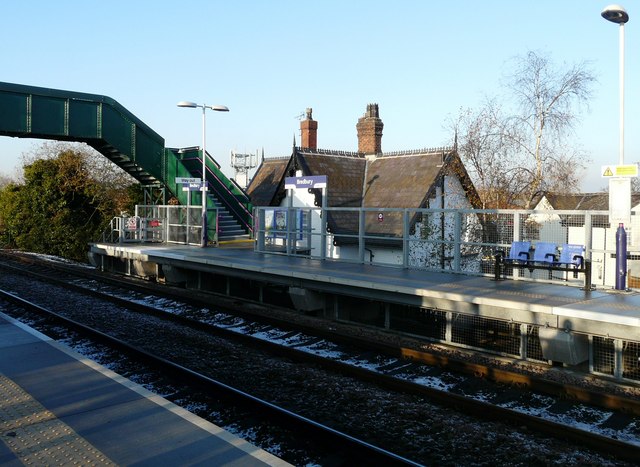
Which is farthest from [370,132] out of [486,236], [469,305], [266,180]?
[469,305]

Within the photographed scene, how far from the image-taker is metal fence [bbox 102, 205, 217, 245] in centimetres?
2289

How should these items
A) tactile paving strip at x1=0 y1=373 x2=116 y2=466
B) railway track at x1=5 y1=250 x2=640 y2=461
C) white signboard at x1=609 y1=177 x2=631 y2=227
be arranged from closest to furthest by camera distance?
tactile paving strip at x1=0 y1=373 x2=116 y2=466, railway track at x1=5 y1=250 x2=640 y2=461, white signboard at x1=609 y1=177 x2=631 y2=227

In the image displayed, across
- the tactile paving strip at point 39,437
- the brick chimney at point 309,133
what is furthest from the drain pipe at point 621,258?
the brick chimney at point 309,133

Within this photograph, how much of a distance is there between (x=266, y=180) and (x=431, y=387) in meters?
31.0

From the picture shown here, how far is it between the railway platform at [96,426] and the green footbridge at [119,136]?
15427mm

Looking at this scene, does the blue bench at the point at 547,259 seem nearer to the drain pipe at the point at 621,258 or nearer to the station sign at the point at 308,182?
the drain pipe at the point at 621,258

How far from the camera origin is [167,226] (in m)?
24.2

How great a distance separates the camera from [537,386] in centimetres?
779

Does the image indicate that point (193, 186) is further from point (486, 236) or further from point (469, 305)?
point (469, 305)

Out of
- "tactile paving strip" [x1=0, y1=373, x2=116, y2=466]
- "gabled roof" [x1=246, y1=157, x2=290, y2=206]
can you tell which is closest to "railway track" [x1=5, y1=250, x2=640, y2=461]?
"tactile paving strip" [x1=0, y1=373, x2=116, y2=466]

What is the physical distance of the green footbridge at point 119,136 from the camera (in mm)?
21531

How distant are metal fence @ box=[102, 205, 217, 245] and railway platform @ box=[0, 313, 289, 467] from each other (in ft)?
49.7

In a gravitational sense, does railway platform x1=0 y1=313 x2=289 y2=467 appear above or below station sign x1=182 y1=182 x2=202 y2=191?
below

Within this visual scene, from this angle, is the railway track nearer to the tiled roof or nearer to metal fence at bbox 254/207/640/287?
metal fence at bbox 254/207/640/287
